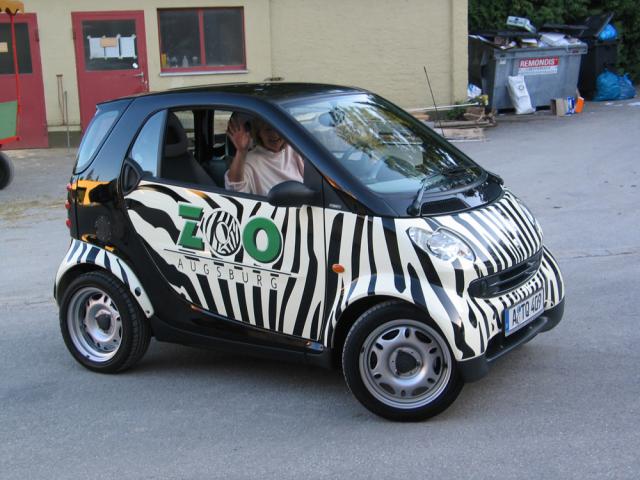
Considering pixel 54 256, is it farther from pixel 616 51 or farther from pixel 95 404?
pixel 616 51

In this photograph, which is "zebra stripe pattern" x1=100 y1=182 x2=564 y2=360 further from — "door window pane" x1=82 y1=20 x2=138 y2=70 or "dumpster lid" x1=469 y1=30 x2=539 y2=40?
"dumpster lid" x1=469 y1=30 x2=539 y2=40

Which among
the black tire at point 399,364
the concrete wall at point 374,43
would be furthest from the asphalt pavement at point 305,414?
the concrete wall at point 374,43

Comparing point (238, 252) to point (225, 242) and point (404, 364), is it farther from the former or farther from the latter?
point (404, 364)

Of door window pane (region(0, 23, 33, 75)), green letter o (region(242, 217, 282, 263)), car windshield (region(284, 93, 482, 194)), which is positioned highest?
door window pane (region(0, 23, 33, 75))

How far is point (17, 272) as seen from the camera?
26.8ft

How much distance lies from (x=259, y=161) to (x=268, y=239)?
709 mm

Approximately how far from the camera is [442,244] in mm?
4398

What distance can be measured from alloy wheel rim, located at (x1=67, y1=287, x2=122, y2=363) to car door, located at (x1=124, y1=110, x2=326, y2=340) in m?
0.54

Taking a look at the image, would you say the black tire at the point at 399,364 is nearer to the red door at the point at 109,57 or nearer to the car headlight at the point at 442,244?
the car headlight at the point at 442,244

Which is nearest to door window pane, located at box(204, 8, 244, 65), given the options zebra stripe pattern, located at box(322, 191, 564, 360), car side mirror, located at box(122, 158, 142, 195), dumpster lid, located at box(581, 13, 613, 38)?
dumpster lid, located at box(581, 13, 613, 38)

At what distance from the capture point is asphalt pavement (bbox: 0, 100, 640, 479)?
4.15 meters

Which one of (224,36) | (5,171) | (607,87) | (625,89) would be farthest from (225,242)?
(625,89)

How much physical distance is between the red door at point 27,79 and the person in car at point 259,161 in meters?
12.0

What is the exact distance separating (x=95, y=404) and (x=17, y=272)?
11.4 ft
